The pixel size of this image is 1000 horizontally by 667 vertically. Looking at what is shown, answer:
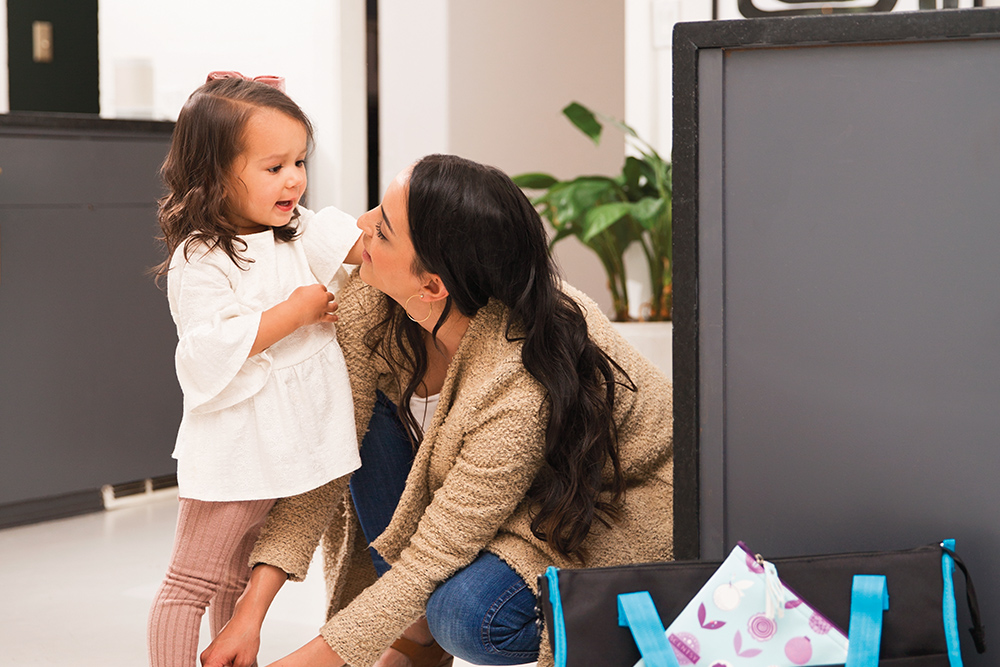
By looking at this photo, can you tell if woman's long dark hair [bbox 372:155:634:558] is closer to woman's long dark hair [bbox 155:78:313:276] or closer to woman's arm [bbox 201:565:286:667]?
woman's long dark hair [bbox 155:78:313:276]

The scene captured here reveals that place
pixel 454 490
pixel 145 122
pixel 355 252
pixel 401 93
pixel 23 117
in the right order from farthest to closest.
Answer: pixel 401 93 → pixel 145 122 → pixel 23 117 → pixel 355 252 → pixel 454 490

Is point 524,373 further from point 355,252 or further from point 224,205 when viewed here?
point 224,205

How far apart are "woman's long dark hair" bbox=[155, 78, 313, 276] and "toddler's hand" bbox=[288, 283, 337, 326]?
0.28ft

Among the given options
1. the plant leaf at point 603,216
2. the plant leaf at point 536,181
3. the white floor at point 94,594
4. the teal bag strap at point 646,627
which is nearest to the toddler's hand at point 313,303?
the teal bag strap at point 646,627

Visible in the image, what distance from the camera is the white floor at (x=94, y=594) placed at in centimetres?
182

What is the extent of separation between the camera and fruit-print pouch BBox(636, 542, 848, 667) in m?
0.95

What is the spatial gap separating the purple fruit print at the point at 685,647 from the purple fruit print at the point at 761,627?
5 centimetres

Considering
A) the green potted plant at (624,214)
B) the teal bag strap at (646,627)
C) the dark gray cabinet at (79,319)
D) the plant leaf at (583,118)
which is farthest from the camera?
the plant leaf at (583,118)

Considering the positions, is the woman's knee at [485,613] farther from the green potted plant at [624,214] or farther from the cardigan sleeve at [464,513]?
the green potted plant at [624,214]

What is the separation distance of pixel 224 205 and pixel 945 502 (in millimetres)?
868

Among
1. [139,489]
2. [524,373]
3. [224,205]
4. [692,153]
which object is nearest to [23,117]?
[139,489]

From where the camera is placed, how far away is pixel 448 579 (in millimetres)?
1206

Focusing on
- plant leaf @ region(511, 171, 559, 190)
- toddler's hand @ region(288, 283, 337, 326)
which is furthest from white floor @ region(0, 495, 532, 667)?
plant leaf @ region(511, 171, 559, 190)

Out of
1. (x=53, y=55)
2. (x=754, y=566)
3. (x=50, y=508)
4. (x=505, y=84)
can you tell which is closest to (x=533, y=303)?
(x=754, y=566)
